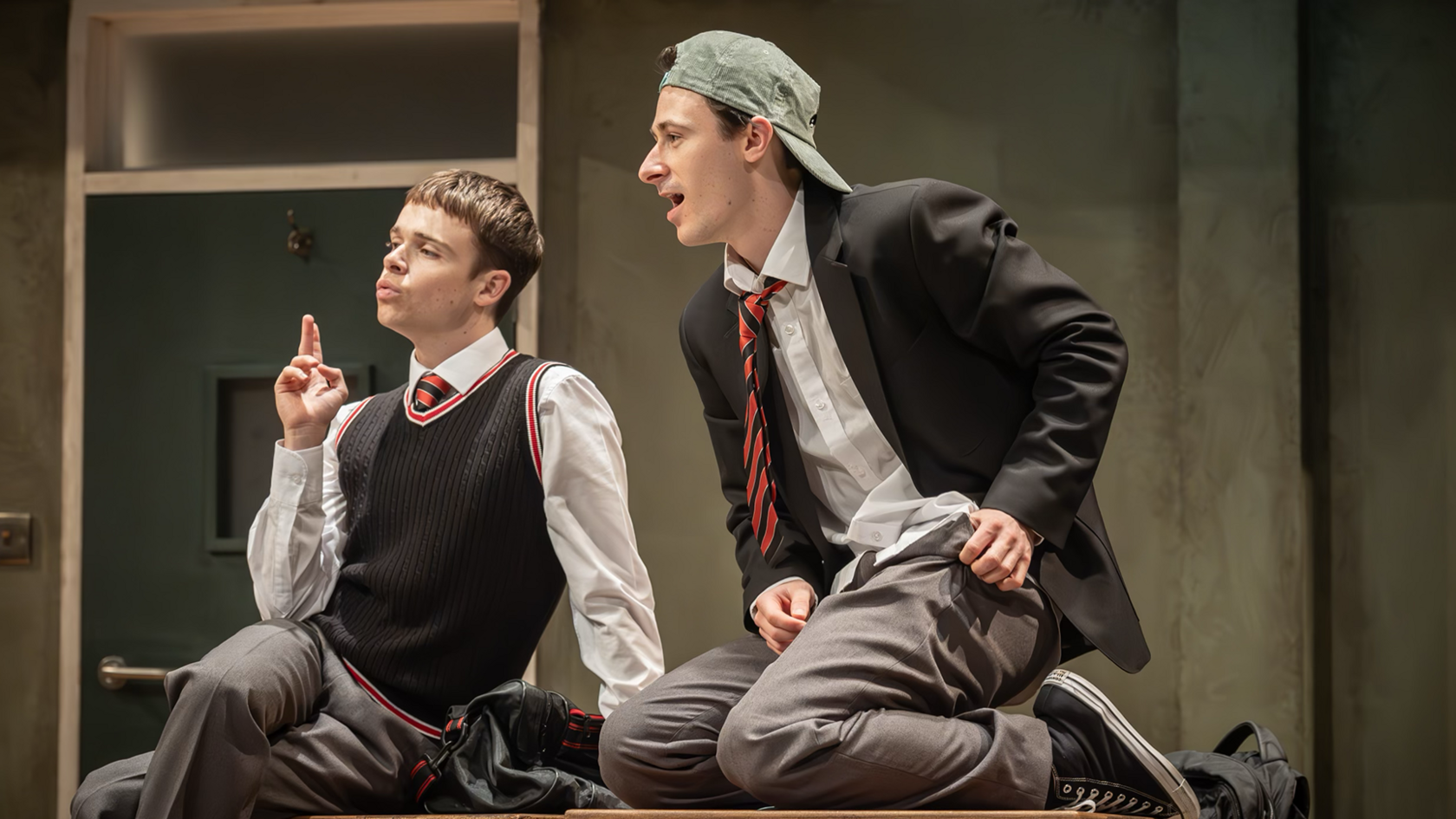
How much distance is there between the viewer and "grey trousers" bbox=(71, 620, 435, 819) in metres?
1.82

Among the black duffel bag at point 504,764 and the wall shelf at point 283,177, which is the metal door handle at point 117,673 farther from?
the black duffel bag at point 504,764

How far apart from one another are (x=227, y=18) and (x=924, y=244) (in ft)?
8.91

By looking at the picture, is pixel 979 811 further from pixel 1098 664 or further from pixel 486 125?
pixel 486 125

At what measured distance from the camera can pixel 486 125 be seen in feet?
12.3

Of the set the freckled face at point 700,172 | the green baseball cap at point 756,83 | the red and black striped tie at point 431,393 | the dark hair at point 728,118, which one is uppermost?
the green baseball cap at point 756,83

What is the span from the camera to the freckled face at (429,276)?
2.31 metres

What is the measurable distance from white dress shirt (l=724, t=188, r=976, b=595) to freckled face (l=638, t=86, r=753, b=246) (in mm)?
78

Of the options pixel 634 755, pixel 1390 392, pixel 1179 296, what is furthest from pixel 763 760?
pixel 1390 392

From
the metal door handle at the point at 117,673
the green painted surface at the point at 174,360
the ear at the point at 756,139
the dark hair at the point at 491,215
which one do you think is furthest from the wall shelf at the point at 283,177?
the ear at the point at 756,139

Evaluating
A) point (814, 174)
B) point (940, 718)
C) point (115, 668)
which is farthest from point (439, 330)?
point (115, 668)

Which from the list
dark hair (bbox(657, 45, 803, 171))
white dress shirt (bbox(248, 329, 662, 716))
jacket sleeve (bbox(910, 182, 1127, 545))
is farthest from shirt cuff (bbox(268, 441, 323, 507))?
jacket sleeve (bbox(910, 182, 1127, 545))

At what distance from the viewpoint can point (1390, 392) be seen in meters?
3.33

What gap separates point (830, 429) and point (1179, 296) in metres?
1.84

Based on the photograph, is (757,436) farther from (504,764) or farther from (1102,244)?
(1102,244)
